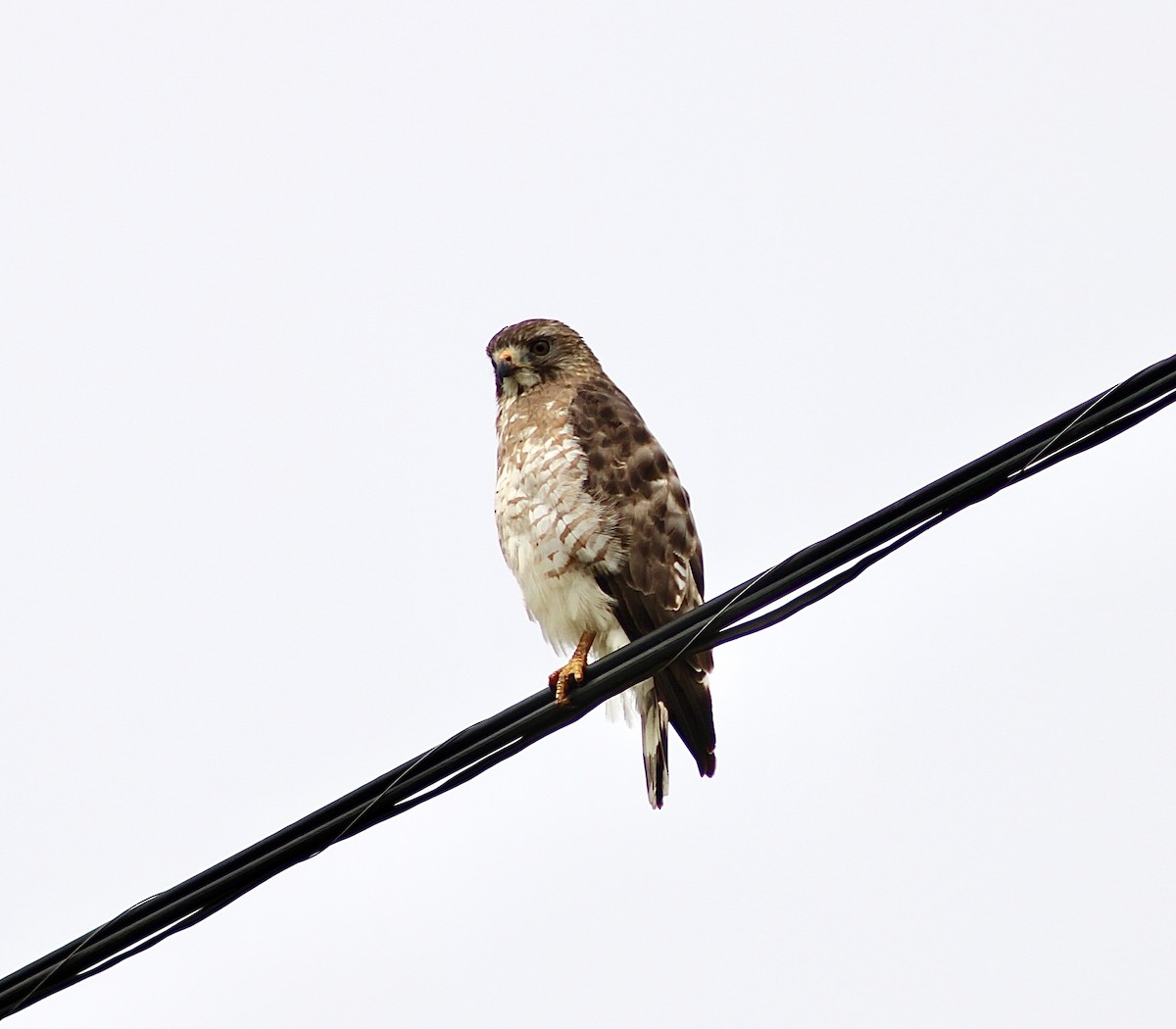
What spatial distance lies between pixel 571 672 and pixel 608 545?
106 centimetres

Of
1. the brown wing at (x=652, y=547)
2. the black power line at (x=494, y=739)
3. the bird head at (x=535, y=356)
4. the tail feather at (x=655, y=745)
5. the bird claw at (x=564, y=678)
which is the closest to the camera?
the black power line at (x=494, y=739)

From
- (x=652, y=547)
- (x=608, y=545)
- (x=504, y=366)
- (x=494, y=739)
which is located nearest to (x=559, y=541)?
(x=608, y=545)

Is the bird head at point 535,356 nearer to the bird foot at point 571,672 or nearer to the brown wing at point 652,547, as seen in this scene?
the brown wing at point 652,547

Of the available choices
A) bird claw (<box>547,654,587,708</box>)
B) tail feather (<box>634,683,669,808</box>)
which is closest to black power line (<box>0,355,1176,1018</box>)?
bird claw (<box>547,654,587,708</box>)

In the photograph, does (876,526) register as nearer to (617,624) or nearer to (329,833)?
(329,833)

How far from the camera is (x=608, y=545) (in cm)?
651

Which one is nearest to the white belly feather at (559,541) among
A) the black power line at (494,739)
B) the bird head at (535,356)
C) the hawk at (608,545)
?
the hawk at (608,545)

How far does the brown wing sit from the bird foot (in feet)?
0.56

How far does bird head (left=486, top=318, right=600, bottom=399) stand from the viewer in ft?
25.8

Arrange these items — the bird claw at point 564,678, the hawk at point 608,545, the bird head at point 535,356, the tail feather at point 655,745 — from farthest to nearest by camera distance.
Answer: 1. the bird head at point 535,356
2. the tail feather at point 655,745
3. the hawk at point 608,545
4. the bird claw at point 564,678

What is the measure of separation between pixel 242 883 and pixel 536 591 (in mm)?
2607

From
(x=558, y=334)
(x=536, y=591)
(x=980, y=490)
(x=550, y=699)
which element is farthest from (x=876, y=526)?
(x=558, y=334)

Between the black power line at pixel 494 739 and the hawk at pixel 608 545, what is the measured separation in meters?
1.61

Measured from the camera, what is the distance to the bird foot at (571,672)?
4.50 metres
